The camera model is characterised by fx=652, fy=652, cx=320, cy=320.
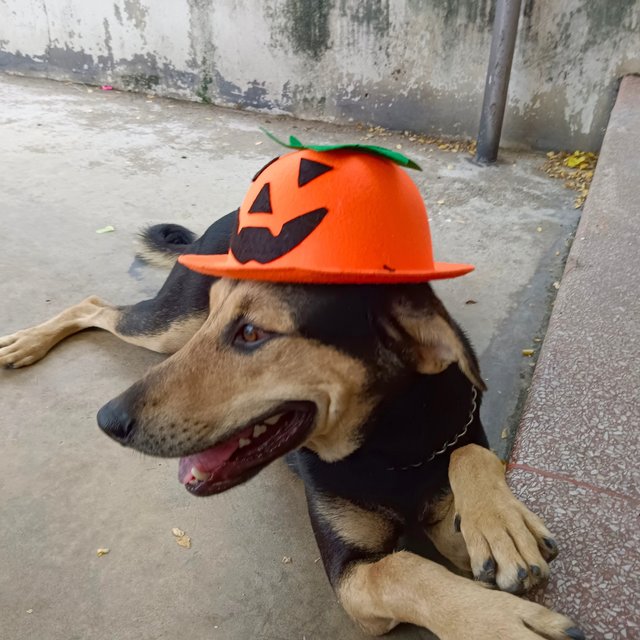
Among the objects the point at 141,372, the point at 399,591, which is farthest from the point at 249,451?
the point at 141,372

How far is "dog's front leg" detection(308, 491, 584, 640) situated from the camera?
1396 mm

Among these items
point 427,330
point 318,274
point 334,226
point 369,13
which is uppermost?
point 369,13

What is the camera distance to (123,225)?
4426 millimetres

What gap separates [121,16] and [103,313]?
4994 millimetres

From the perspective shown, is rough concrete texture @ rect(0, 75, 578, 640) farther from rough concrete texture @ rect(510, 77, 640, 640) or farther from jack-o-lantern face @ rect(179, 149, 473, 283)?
jack-o-lantern face @ rect(179, 149, 473, 283)

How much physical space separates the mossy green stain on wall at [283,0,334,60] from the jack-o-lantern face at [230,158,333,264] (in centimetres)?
486

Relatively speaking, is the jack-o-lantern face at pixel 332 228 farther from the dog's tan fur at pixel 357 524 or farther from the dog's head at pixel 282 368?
the dog's tan fur at pixel 357 524

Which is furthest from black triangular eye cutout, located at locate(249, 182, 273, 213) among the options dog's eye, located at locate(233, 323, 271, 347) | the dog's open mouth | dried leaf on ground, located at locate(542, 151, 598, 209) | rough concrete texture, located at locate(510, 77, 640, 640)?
dried leaf on ground, located at locate(542, 151, 598, 209)

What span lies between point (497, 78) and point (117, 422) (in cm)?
445

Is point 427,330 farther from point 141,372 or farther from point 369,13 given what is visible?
point 369,13

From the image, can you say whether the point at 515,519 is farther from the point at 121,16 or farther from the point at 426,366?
the point at 121,16

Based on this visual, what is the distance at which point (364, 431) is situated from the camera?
1827 mm

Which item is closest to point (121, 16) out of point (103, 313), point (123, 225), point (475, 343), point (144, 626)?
point (123, 225)

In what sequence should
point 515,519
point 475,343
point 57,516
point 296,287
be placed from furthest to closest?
1. point 475,343
2. point 57,516
3. point 296,287
4. point 515,519
